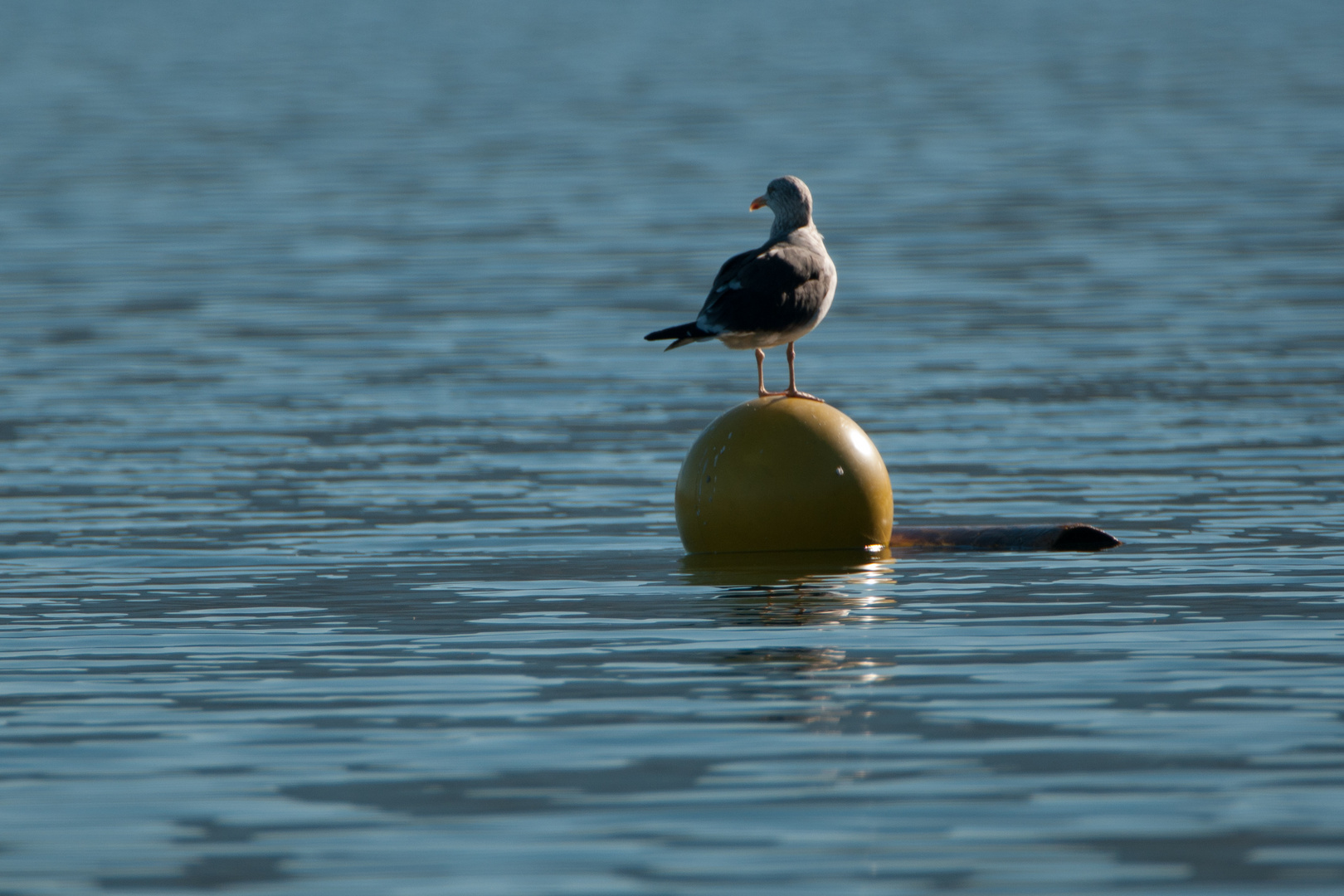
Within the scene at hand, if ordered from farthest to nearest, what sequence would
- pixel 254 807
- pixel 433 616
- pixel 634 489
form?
pixel 634 489, pixel 433 616, pixel 254 807

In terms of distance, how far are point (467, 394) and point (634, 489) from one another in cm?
489

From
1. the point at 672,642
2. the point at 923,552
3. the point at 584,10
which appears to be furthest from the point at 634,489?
the point at 584,10

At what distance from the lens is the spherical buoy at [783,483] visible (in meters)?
12.2

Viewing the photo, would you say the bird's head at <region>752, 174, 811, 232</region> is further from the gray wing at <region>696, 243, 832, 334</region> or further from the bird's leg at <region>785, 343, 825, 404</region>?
the bird's leg at <region>785, 343, 825, 404</region>

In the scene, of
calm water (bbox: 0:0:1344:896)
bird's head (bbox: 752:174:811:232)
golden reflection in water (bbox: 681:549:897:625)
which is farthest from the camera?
bird's head (bbox: 752:174:811:232)

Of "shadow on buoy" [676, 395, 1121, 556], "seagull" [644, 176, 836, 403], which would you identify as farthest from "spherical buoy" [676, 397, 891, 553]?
"seagull" [644, 176, 836, 403]

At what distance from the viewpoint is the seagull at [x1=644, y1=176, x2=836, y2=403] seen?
40.0ft

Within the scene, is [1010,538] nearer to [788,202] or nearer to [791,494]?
[791,494]

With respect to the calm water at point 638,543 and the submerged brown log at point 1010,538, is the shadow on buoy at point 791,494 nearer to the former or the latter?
the submerged brown log at point 1010,538

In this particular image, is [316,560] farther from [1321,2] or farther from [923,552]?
[1321,2]

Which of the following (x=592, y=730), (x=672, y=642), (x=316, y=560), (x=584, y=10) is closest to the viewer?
(x=592, y=730)

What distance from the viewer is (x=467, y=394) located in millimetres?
19703

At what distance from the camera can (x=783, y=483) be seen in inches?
484

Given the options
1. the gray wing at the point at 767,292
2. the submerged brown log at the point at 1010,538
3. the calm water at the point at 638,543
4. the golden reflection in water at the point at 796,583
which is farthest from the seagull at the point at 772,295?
the calm water at the point at 638,543
